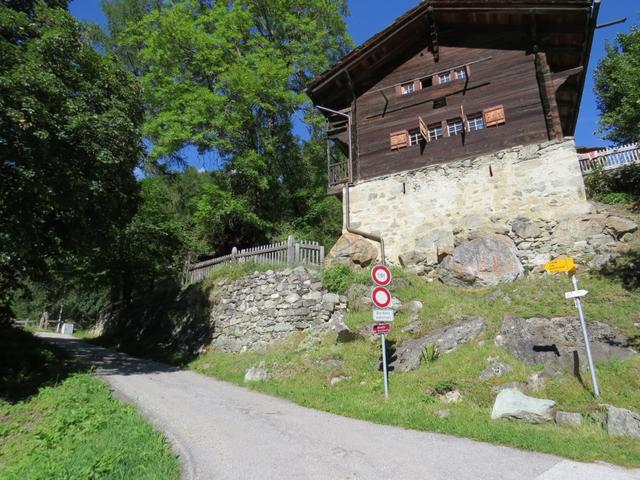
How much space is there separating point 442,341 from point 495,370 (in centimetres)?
187

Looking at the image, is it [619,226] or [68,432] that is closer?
[68,432]

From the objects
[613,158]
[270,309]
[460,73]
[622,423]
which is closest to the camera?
[622,423]

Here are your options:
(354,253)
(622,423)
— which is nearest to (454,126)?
(354,253)

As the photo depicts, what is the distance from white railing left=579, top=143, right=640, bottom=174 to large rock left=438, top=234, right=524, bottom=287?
5.01 m

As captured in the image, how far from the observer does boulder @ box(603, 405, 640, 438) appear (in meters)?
6.25

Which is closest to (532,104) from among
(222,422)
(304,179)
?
(304,179)

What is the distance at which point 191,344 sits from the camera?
17.6 m

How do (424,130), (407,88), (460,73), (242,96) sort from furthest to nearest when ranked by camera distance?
(242,96)
(407,88)
(460,73)
(424,130)

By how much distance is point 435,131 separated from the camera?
58.7ft

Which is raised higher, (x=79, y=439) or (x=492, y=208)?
(x=492, y=208)

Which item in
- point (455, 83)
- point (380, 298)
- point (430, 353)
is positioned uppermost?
point (455, 83)

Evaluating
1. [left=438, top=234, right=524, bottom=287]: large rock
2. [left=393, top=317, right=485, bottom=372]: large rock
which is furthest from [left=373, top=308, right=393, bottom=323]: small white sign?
A: [left=438, top=234, right=524, bottom=287]: large rock

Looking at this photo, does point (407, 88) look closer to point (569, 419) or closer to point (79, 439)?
point (569, 419)

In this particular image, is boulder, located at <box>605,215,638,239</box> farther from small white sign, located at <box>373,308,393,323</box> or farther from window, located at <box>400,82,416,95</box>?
window, located at <box>400,82,416,95</box>
